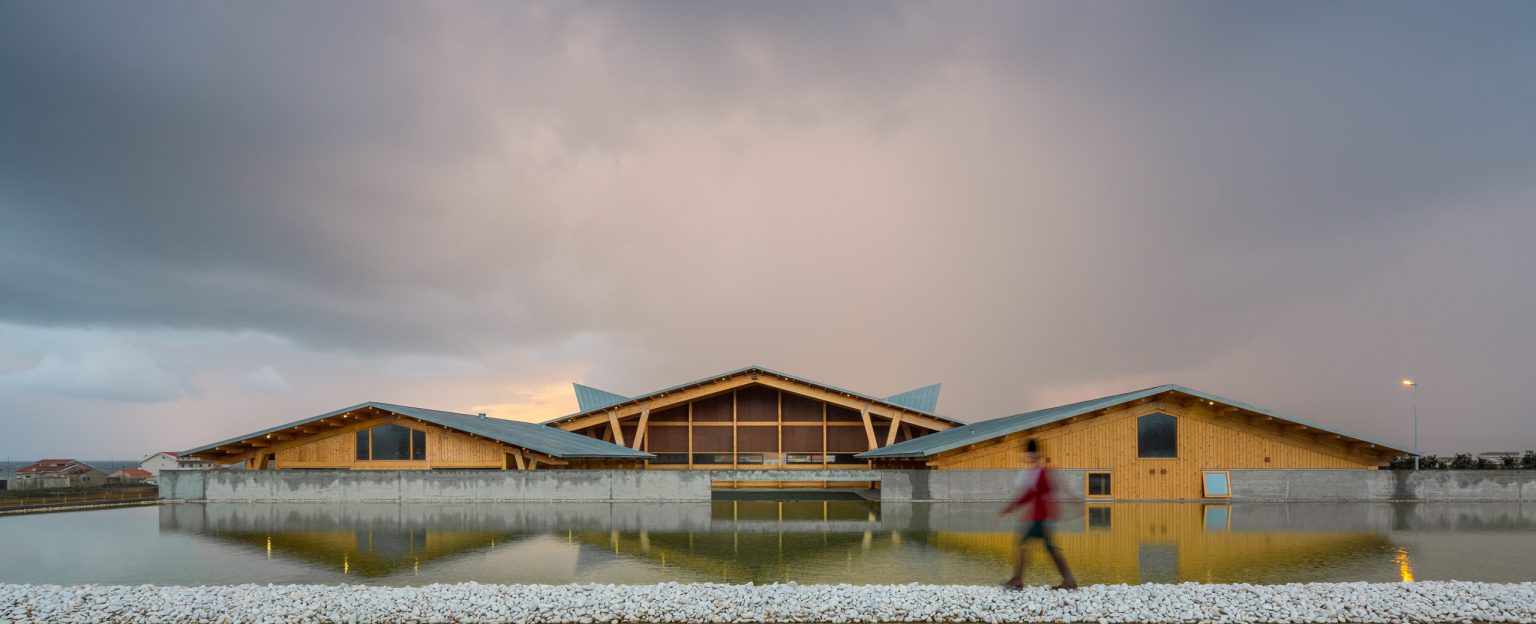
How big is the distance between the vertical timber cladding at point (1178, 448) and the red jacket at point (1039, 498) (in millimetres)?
16783

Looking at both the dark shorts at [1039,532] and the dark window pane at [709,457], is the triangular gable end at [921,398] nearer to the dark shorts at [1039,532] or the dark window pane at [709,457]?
the dark window pane at [709,457]

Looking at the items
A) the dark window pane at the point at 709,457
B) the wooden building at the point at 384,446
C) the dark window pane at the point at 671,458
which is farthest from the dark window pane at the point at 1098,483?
the dark window pane at the point at 671,458

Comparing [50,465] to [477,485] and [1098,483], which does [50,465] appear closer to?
[477,485]

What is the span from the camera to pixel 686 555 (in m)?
13.1

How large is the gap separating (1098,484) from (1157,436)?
101 inches

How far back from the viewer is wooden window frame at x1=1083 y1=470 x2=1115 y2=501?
2545 cm

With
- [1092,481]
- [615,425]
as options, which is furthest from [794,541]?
[615,425]

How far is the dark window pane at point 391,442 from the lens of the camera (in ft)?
89.5

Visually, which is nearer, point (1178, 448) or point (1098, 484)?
point (1098, 484)

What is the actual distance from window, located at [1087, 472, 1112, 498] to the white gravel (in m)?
16.1

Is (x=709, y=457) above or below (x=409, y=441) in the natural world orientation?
below

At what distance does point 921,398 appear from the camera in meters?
44.2

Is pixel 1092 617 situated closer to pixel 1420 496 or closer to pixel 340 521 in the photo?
pixel 340 521

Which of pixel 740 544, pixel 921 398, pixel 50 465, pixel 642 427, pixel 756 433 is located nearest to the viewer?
pixel 740 544
